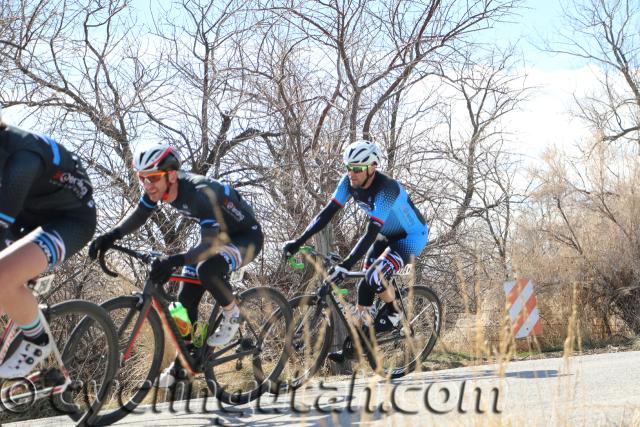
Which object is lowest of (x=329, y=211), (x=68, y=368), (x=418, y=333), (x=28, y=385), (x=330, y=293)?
(x=28, y=385)

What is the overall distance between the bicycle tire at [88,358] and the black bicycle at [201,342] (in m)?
0.14

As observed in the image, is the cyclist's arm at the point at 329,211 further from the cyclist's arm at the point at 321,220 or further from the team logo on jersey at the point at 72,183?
the team logo on jersey at the point at 72,183

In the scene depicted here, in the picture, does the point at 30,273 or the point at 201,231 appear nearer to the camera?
the point at 30,273

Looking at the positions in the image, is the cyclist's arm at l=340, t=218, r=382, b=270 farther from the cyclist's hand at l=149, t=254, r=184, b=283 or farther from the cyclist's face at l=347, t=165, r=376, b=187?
the cyclist's hand at l=149, t=254, r=184, b=283

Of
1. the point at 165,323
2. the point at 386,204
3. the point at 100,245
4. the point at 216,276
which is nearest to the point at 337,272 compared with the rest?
the point at 386,204

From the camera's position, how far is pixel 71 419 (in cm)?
587

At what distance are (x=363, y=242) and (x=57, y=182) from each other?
3601 mm

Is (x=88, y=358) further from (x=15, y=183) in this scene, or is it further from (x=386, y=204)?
(x=386, y=204)

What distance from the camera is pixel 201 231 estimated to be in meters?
6.81

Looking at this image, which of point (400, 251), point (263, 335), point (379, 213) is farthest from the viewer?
point (400, 251)

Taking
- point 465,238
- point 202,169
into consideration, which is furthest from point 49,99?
point 465,238

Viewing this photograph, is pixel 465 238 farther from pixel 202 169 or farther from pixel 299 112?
pixel 202 169

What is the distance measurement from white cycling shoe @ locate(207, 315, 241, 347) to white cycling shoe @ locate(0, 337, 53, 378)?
5.82 ft

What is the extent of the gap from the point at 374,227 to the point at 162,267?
8.61ft
